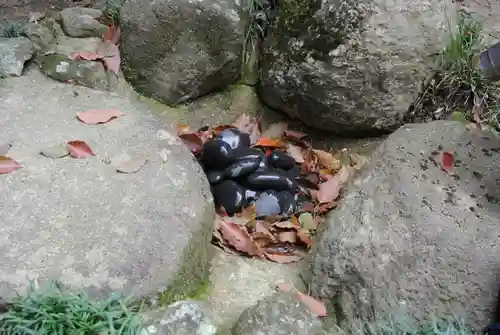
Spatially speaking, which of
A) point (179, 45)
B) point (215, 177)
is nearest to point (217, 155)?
point (215, 177)

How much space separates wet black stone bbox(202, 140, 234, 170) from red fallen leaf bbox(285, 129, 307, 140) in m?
0.56

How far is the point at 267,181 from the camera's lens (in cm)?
378

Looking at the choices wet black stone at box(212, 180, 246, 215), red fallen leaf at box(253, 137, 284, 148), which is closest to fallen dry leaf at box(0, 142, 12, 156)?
wet black stone at box(212, 180, 246, 215)

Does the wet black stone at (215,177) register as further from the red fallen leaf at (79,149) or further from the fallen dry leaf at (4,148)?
the fallen dry leaf at (4,148)

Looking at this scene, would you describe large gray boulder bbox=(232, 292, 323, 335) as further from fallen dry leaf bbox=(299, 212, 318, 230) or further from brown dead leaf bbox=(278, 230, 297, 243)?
fallen dry leaf bbox=(299, 212, 318, 230)

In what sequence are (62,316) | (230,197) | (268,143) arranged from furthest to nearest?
1. (268,143)
2. (230,197)
3. (62,316)

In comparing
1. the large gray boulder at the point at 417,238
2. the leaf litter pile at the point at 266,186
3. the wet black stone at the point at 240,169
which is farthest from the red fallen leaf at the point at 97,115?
the large gray boulder at the point at 417,238

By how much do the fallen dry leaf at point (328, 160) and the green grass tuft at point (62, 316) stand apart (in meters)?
1.76

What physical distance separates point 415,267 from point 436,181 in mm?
503

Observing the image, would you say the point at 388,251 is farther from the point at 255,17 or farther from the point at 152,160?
the point at 255,17

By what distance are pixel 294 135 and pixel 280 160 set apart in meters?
0.34

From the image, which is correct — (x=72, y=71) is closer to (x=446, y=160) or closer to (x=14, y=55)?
(x=14, y=55)

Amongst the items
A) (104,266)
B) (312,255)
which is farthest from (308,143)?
(104,266)

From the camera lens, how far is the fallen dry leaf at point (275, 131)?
4324mm
